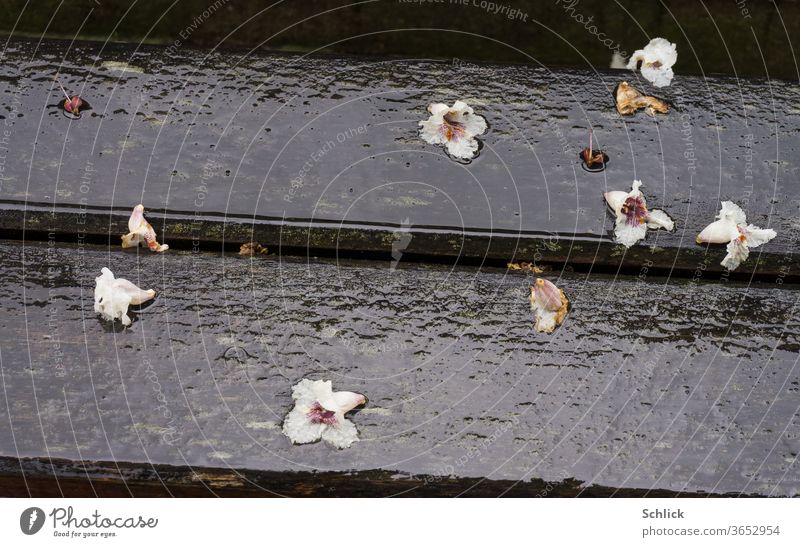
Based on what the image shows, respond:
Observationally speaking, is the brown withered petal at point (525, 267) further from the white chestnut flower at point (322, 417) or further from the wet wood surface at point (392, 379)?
the white chestnut flower at point (322, 417)

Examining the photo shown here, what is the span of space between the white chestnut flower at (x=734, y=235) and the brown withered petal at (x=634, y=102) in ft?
0.71

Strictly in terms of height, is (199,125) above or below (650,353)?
above

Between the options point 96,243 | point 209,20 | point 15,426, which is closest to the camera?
point 15,426

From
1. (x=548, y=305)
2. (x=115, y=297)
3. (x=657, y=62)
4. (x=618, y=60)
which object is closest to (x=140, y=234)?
(x=115, y=297)

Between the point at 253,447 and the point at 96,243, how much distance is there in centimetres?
45

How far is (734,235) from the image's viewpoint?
3.82 ft

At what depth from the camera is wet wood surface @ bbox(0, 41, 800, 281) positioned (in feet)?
3.84

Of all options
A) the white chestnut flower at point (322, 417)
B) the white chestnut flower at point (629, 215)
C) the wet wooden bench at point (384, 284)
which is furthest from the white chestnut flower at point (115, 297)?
the white chestnut flower at point (629, 215)

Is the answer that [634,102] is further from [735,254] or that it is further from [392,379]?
[392,379]

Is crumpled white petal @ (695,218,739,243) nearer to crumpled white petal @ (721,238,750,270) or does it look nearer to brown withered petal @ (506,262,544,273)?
crumpled white petal @ (721,238,750,270)

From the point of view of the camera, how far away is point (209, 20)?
1895mm

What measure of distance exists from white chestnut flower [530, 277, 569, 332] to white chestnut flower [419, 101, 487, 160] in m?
0.26
